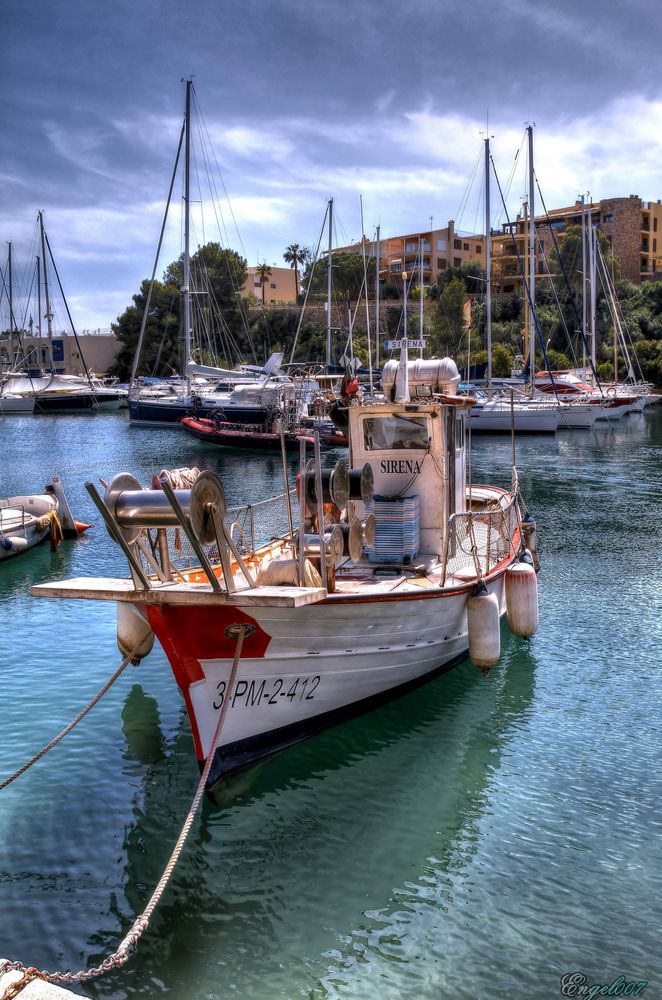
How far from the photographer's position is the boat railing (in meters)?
11.1

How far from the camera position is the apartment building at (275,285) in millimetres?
101250

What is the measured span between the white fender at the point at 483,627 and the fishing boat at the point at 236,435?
31748mm

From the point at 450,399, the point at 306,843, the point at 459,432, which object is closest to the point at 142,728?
the point at 306,843

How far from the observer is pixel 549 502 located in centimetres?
2633

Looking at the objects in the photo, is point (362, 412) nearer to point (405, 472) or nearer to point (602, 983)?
point (405, 472)

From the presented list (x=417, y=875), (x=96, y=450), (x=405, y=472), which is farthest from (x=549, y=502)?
(x=96, y=450)

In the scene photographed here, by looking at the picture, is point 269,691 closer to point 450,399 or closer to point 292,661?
point 292,661

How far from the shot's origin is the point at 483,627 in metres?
10.2

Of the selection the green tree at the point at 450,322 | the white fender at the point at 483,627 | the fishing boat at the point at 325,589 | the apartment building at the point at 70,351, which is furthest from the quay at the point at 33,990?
the apartment building at the point at 70,351

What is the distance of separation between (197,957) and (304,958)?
A: 2.70ft

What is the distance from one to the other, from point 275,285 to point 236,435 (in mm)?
63210

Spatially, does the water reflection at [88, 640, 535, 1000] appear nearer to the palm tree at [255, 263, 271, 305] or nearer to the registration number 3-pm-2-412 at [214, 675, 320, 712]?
the registration number 3-pm-2-412 at [214, 675, 320, 712]

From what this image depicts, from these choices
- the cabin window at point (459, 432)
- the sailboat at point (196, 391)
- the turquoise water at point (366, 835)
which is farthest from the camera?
the sailboat at point (196, 391)

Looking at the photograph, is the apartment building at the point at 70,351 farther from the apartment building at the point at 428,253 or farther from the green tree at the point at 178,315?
the apartment building at the point at 428,253
